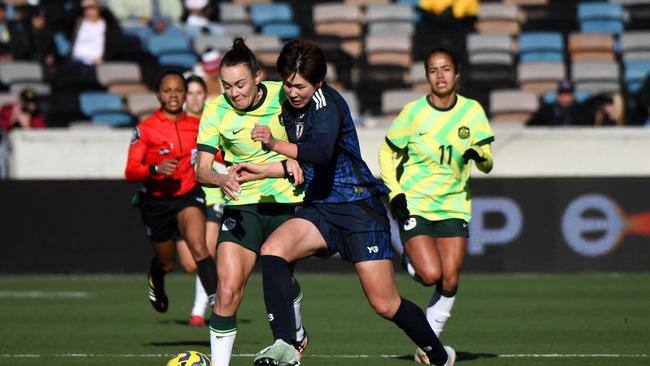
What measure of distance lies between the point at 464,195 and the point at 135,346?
292 centimetres

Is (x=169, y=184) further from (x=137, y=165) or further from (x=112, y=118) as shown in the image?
(x=112, y=118)

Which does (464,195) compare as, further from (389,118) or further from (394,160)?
(389,118)

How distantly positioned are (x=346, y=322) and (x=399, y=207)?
10.8 ft

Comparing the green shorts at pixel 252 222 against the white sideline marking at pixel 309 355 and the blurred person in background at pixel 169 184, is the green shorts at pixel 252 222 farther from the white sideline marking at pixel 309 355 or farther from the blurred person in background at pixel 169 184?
the blurred person in background at pixel 169 184

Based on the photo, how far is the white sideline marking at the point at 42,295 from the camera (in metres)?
15.4

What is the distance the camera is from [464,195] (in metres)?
10.5

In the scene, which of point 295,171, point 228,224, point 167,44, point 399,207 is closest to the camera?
point 295,171

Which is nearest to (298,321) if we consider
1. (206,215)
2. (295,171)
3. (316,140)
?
(295,171)

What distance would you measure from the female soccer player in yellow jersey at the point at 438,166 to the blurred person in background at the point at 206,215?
7.83 ft

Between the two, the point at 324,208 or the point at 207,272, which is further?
the point at 207,272

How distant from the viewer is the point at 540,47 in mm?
23438

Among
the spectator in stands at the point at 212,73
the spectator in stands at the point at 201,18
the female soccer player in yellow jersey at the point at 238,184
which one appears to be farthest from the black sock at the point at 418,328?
the spectator in stands at the point at 201,18

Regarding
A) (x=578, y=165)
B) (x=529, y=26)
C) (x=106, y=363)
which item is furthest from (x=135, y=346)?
(x=529, y=26)

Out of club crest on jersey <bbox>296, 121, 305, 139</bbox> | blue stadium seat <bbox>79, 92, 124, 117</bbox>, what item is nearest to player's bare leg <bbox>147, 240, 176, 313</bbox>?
club crest on jersey <bbox>296, 121, 305, 139</bbox>
